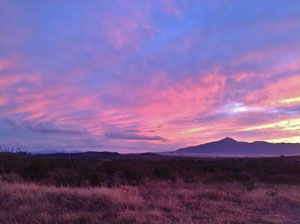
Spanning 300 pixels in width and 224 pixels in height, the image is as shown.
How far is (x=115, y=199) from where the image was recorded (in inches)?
412

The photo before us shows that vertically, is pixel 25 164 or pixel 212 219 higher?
pixel 25 164

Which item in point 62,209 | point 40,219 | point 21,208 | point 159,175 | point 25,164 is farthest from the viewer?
point 159,175

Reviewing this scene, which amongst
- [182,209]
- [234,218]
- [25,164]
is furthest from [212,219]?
[25,164]

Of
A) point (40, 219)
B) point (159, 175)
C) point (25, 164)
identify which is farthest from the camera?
point (159, 175)

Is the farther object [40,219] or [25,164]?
[25,164]

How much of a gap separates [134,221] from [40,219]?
2.54 metres

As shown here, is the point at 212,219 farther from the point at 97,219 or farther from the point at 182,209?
the point at 97,219

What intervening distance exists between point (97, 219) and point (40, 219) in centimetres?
153

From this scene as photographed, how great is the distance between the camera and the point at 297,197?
1359 cm

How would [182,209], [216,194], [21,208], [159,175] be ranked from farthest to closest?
[159,175]
[216,194]
[182,209]
[21,208]

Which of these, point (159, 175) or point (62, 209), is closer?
point (62, 209)

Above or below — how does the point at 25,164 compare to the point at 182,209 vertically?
above

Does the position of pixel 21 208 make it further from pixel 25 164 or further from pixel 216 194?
pixel 25 164

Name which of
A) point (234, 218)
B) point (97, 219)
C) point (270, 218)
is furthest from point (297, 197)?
point (97, 219)
